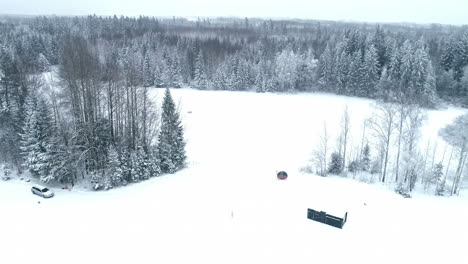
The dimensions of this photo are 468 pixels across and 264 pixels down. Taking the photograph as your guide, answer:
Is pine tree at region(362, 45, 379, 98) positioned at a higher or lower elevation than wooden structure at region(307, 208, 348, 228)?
higher

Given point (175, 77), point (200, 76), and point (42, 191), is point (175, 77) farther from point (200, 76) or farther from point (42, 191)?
point (42, 191)

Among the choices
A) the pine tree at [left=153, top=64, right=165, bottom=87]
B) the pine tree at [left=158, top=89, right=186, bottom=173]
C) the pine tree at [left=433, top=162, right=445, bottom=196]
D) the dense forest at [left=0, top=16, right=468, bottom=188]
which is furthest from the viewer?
the pine tree at [left=153, top=64, right=165, bottom=87]

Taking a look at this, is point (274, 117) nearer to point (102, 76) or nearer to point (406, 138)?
point (406, 138)

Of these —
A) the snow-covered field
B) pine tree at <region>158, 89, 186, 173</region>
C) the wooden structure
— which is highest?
pine tree at <region>158, 89, 186, 173</region>

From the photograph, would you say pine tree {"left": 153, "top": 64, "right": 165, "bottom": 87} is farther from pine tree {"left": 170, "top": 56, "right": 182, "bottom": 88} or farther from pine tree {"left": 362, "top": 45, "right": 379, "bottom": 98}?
pine tree {"left": 362, "top": 45, "right": 379, "bottom": 98}

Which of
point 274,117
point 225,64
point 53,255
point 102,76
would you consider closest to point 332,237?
point 53,255

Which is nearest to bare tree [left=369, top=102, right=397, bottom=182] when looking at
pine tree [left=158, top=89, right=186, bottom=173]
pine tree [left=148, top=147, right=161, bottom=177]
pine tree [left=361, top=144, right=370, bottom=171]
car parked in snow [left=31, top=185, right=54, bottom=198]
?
pine tree [left=361, top=144, right=370, bottom=171]

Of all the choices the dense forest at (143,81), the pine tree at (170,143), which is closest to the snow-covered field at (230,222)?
the pine tree at (170,143)
